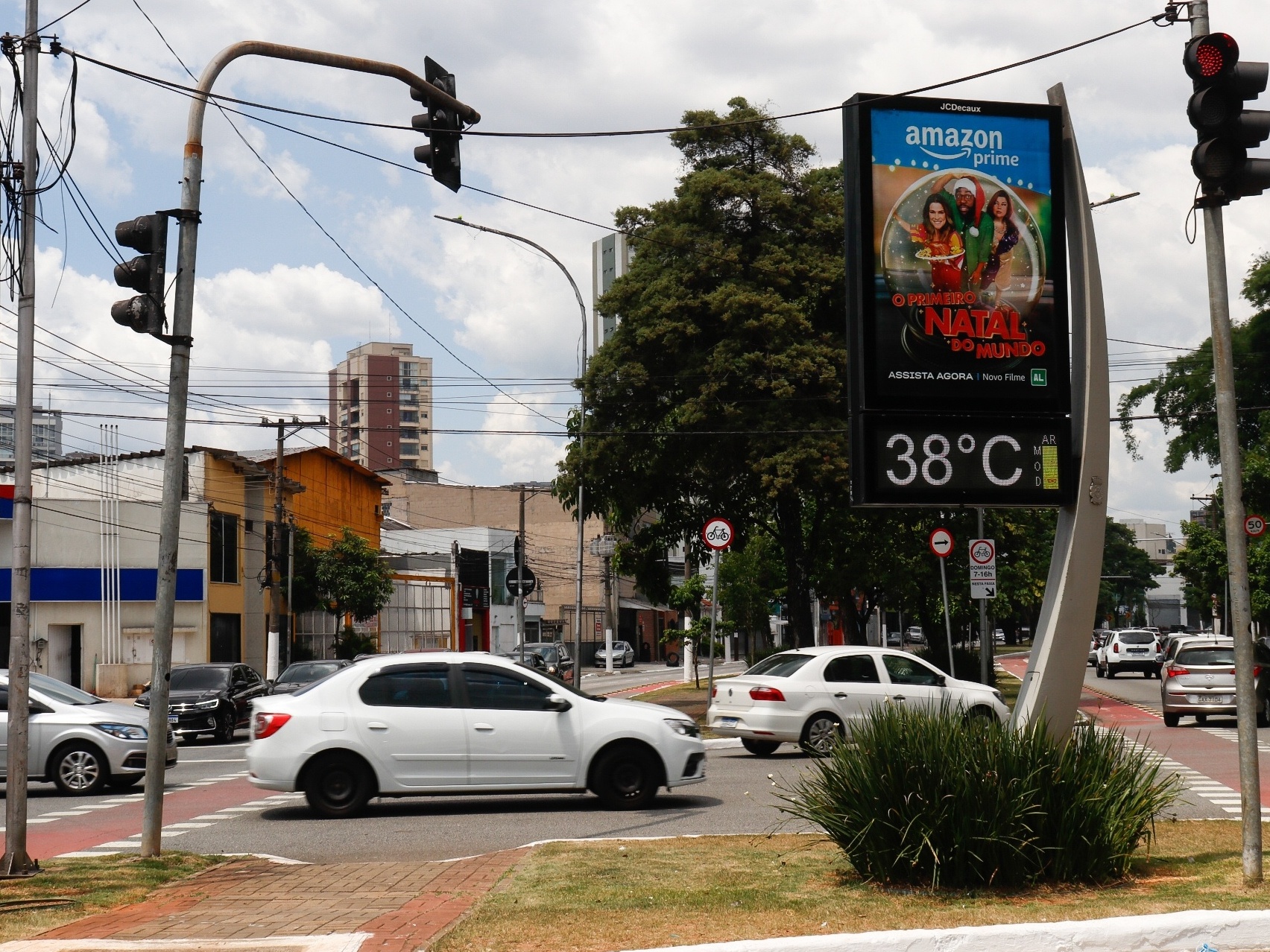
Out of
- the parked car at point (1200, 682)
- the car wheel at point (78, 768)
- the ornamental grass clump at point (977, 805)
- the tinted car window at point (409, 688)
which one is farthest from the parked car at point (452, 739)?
the parked car at point (1200, 682)

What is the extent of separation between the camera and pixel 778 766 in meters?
18.2

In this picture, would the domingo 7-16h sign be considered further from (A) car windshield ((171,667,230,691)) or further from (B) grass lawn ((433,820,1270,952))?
(A) car windshield ((171,667,230,691))

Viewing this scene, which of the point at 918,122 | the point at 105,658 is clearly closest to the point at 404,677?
the point at 918,122

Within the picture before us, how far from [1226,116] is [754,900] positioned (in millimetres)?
5363

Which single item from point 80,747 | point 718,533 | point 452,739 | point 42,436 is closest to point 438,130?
point 452,739

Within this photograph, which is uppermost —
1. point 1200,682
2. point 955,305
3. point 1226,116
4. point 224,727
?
point 1226,116

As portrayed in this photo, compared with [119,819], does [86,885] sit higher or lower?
higher

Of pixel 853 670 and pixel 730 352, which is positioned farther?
pixel 730 352

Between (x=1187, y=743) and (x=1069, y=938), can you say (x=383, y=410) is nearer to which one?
(x=1187, y=743)

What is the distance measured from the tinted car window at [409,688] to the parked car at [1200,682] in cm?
1557

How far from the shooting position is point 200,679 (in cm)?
2806

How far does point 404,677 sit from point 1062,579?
Answer: 649cm

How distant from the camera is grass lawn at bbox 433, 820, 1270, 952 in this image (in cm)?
726

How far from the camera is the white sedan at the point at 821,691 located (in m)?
18.9
